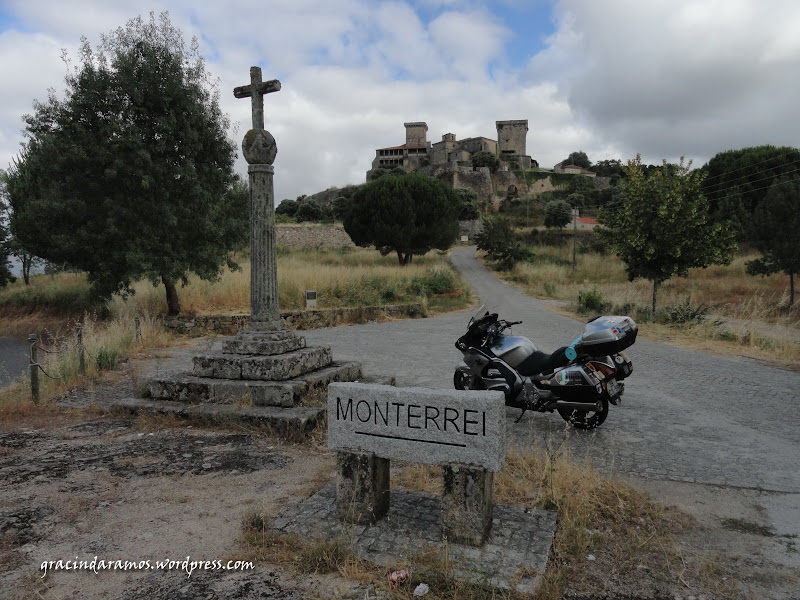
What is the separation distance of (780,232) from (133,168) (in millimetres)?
22483

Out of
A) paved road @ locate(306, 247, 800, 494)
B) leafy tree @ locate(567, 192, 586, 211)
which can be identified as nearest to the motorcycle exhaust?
paved road @ locate(306, 247, 800, 494)

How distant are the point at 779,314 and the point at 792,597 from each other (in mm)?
18151

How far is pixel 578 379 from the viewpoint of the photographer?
5.27 metres

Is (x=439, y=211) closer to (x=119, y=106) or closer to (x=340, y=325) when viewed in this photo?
(x=340, y=325)

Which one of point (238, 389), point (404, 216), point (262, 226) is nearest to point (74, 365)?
point (238, 389)

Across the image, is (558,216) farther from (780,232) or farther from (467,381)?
(467,381)

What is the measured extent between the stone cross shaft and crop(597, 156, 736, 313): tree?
12.1 meters

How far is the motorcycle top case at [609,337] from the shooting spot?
5.21m

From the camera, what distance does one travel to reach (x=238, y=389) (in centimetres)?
573

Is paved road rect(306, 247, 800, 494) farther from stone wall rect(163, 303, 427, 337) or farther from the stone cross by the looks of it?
the stone cross

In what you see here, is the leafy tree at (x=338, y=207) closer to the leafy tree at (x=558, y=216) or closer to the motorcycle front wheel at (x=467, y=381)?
the leafy tree at (x=558, y=216)

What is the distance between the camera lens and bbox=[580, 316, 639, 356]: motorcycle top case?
521 cm

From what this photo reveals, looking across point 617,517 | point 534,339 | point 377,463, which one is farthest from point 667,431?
point 534,339

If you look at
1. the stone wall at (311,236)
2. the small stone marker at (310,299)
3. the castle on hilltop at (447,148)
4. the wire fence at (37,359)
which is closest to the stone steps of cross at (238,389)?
the wire fence at (37,359)
